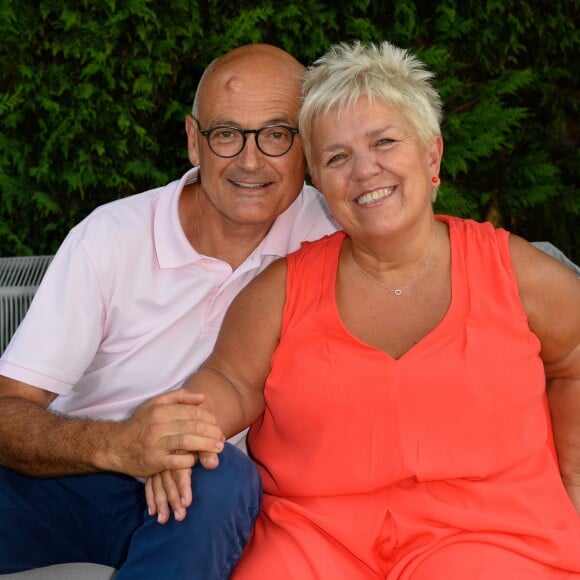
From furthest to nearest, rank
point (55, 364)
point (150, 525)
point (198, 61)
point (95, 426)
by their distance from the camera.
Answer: point (198, 61) → point (55, 364) → point (95, 426) → point (150, 525)

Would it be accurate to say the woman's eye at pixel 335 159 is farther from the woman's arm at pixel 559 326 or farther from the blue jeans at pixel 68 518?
the blue jeans at pixel 68 518

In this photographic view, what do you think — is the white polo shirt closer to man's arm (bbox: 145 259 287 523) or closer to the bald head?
man's arm (bbox: 145 259 287 523)

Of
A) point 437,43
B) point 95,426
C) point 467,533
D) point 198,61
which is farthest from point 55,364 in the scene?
point 437,43

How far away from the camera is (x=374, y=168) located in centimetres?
210

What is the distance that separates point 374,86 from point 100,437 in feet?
3.36

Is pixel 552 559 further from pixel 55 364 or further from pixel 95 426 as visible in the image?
pixel 55 364

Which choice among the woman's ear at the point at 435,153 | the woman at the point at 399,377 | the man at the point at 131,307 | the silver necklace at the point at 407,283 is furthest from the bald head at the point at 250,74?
the silver necklace at the point at 407,283

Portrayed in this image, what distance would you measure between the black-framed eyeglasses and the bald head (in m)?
0.09

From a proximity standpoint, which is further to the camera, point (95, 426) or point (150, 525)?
point (95, 426)

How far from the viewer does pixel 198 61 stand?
3.97 meters

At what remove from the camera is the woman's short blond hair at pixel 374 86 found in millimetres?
2123

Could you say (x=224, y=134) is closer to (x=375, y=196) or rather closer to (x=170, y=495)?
(x=375, y=196)

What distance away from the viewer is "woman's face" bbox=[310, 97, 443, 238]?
6.89 feet

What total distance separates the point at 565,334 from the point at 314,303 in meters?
0.59
